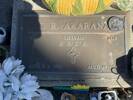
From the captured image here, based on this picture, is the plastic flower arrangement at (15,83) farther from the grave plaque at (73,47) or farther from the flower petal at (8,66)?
the grave plaque at (73,47)

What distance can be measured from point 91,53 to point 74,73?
0.56 feet

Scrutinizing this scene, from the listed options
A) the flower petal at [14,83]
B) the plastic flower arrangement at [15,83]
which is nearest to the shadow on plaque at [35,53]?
the plastic flower arrangement at [15,83]

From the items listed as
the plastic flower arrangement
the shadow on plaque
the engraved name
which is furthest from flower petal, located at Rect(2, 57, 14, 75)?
the engraved name

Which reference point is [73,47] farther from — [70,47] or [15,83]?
[15,83]

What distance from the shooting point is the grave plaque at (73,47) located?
2838 millimetres

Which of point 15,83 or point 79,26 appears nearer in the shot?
point 15,83

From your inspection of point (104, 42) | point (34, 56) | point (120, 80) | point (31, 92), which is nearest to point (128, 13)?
point (104, 42)

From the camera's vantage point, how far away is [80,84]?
282cm

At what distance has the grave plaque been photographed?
2.84 metres

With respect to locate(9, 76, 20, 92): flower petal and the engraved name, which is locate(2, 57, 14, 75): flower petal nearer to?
locate(9, 76, 20, 92): flower petal

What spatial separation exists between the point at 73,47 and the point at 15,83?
0.56m

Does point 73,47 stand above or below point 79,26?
below

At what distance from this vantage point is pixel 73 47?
114 inches

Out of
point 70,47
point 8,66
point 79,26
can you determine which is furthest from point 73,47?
point 8,66
